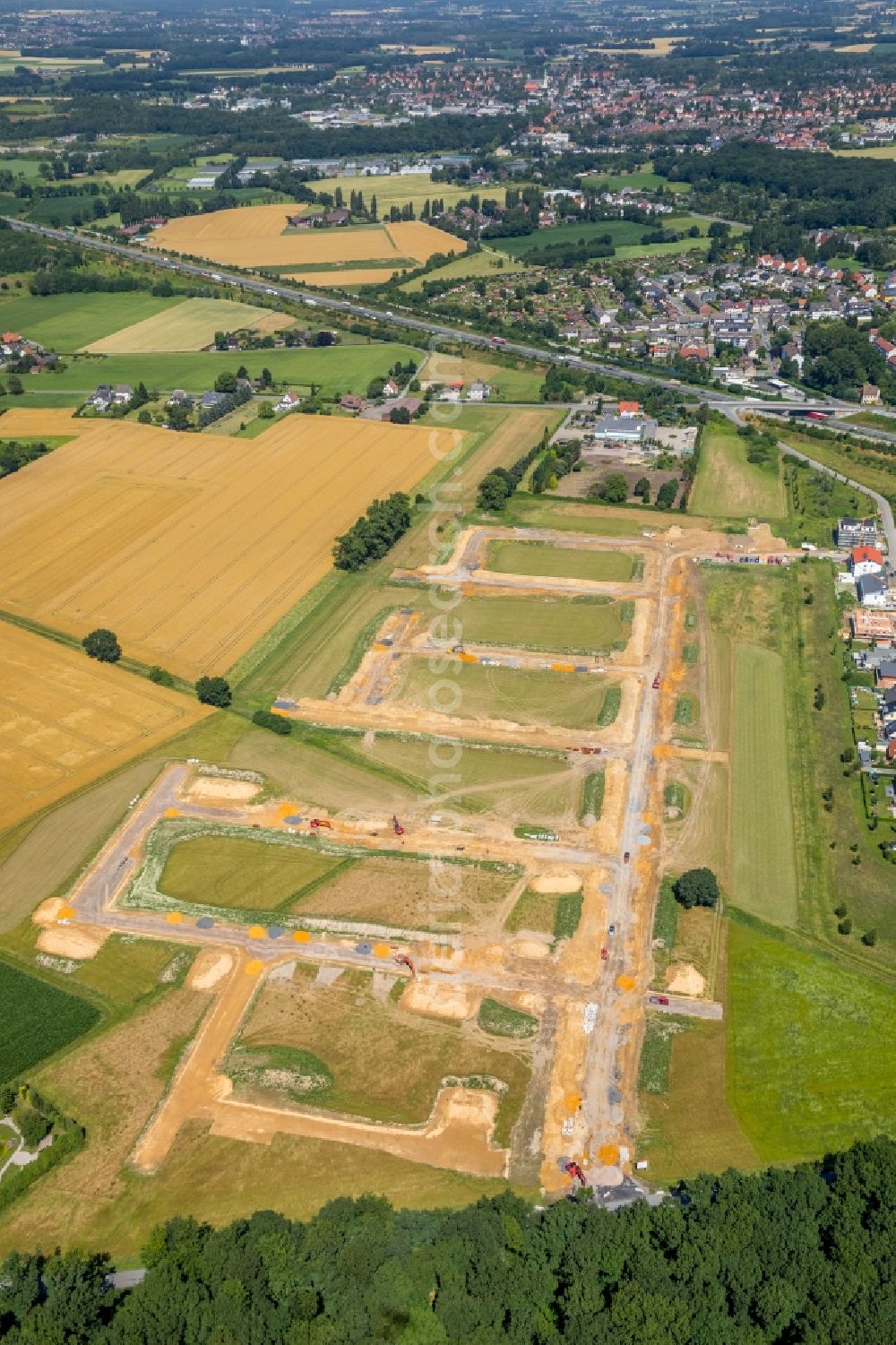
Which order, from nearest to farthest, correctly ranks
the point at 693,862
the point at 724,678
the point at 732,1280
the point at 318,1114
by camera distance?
the point at 732,1280 < the point at 318,1114 < the point at 693,862 < the point at 724,678

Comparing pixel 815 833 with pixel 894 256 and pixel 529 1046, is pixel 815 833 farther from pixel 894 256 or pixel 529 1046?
pixel 894 256

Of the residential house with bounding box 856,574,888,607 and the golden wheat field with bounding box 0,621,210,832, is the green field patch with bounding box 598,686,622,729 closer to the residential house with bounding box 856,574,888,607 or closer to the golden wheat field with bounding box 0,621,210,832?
the residential house with bounding box 856,574,888,607

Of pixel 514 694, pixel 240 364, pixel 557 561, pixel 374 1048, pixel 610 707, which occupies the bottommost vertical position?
pixel 374 1048

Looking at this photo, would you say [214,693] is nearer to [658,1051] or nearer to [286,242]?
[658,1051]

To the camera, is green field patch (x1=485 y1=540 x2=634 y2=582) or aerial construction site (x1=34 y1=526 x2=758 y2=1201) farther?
green field patch (x1=485 y1=540 x2=634 y2=582)

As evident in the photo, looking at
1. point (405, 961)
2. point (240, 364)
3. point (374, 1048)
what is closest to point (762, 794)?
point (405, 961)

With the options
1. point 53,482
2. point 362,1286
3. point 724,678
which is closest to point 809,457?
point 724,678

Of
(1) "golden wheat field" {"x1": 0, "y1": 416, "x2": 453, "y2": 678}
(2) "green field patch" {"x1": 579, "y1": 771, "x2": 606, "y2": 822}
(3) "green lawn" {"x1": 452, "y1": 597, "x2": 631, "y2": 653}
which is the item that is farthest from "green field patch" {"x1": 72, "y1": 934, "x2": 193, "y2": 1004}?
(3) "green lawn" {"x1": 452, "y1": 597, "x2": 631, "y2": 653}
